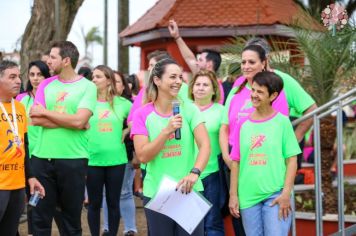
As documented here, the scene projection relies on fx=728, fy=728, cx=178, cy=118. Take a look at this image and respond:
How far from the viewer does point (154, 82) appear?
5477mm

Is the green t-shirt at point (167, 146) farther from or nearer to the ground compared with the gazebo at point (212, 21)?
nearer to the ground

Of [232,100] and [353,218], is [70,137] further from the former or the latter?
[353,218]

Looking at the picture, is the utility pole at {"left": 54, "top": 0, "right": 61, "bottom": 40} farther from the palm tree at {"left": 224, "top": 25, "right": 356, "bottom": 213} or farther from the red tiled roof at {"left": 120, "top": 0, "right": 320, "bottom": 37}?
the palm tree at {"left": 224, "top": 25, "right": 356, "bottom": 213}

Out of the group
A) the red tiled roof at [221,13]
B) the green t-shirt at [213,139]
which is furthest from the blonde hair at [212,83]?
the red tiled roof at [221,13]

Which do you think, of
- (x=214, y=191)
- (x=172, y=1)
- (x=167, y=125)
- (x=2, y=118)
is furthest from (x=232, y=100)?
(x=172, y=1)

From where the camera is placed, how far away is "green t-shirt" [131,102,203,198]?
5.24 meters

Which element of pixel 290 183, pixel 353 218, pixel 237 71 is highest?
pixel 237 71

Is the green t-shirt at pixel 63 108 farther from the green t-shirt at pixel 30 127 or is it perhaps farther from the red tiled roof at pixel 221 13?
the red tiled roof at pixel 221 13

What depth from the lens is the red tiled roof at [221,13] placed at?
51.6ft

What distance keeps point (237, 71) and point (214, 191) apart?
2.55 metres

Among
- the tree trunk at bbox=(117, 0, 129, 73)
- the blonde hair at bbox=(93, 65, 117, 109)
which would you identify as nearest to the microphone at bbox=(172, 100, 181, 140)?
the blonde hair at bbox=(93, 65, 117, 109)

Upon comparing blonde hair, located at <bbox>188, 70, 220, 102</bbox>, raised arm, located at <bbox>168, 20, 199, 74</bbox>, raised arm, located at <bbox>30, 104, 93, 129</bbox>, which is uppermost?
raised arm, located at <bbox>168, 20, 199, 74</bbox>

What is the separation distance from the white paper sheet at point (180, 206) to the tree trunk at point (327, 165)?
11.1 feet

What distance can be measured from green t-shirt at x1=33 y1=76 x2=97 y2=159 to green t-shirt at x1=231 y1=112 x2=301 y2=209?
5.36ft
